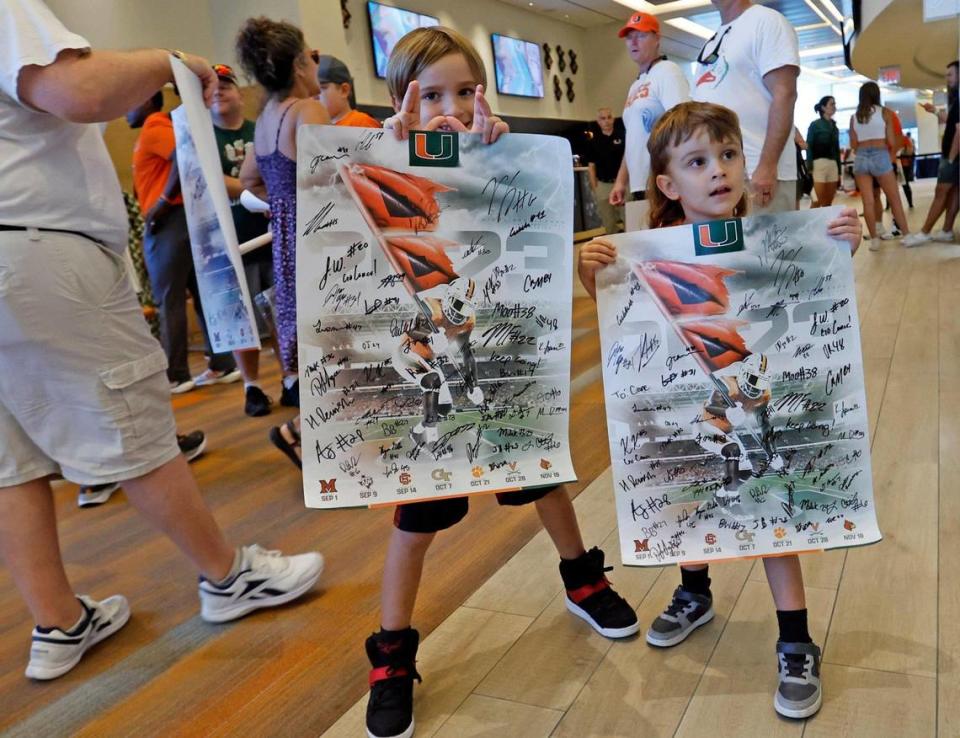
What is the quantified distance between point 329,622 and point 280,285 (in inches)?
42.0

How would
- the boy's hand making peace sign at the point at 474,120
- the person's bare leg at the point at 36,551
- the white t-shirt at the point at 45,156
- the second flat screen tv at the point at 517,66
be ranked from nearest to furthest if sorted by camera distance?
the boy's hand making peace sign at the point at 474,120 < the white t-shirt at the point at 45,156 < the person's bare leg at the point at 36,551 < the second flat screen tv at the point at 517,66

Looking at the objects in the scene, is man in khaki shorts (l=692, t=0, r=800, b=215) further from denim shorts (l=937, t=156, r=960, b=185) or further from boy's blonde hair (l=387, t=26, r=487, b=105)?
denim shorts (l=937, t=156, r=960, b=185)

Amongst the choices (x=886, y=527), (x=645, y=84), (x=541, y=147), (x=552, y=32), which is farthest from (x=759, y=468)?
(x=552, y=32)

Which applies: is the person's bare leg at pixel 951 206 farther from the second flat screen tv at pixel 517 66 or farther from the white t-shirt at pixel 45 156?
the white t-shirt at pixel 45 156

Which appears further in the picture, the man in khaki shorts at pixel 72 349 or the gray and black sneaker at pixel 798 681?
the man in khaki shorts at pixel 72 349

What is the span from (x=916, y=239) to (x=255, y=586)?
21.2ft

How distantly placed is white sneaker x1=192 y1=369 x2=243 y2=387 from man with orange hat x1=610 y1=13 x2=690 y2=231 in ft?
7.88

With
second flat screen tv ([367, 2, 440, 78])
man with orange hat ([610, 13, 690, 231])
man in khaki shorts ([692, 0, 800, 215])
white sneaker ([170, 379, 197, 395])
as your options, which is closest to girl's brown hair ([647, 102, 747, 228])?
man in khaki shorts ([692, 0, 800, 215])

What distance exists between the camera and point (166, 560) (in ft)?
6.88

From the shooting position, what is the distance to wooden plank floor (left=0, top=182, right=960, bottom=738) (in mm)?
1275

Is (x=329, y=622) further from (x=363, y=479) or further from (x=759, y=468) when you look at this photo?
(x=759, y=468)

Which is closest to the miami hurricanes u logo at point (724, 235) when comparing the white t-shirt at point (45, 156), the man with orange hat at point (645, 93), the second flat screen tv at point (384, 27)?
the white t-shirt at point (45, 156)

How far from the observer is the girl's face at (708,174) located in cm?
131

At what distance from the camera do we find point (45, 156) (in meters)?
1.40
